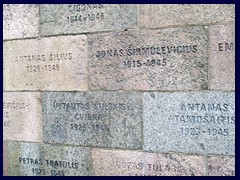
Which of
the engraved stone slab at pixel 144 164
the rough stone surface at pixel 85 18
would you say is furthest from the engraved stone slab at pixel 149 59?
the engraved stone slab at pixel 144 164

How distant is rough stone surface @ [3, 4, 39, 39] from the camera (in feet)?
13.8

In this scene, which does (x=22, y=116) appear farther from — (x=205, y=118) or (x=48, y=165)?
(x=205, y=118)

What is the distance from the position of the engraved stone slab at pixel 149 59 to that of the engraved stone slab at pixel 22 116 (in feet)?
2.40

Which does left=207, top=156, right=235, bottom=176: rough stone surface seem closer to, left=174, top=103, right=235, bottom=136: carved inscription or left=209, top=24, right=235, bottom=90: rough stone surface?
left=174, top=103, right=235, bottom=136: carved inscription

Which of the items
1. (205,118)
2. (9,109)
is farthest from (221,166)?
(9,109)

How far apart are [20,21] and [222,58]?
222 cm

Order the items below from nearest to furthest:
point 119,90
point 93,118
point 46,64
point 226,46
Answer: point 226,46 < point 119,90 < point 93,118 < point 46,64

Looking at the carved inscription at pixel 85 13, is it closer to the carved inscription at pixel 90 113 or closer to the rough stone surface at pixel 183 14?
the rough stone surface at pixel 183 14

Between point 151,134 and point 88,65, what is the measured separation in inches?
37.7

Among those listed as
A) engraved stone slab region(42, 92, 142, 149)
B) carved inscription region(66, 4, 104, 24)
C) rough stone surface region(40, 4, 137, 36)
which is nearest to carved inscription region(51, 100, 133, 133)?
engraved stone slab region(42, 92, 142, 149)

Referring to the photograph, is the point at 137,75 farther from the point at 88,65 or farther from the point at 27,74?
the point at 27,74

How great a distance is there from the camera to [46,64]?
4.16m

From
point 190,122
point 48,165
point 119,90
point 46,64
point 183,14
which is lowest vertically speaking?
point 48,165

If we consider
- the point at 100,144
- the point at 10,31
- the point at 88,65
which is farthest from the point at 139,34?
the point at 10,31
